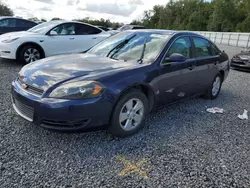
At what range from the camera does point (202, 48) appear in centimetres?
459

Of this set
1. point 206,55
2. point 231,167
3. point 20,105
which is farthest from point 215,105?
point 20,105

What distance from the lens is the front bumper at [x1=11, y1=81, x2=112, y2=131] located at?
260 cm

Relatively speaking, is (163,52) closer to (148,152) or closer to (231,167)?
(148,152)

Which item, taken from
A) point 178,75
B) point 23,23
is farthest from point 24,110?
point 23,23

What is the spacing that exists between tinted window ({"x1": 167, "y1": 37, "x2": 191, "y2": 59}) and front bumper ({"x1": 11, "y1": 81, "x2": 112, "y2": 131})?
1.54 metres

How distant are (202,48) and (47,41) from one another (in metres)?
4.65

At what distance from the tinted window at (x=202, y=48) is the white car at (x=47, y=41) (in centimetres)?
429

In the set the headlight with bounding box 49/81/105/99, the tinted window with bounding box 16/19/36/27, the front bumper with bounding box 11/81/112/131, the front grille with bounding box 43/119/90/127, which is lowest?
the front grille with bounding box 43/119/90/127

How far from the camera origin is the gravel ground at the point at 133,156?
2.32 meters

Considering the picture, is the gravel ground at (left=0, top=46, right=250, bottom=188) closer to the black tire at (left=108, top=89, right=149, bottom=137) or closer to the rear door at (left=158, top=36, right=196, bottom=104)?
the black tire at (left=108, top=89, right=149, bottom=137)

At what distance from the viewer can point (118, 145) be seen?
295 cm

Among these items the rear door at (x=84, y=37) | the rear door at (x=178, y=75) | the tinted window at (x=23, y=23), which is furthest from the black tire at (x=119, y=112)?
the tinted window at (x=23, y=23)

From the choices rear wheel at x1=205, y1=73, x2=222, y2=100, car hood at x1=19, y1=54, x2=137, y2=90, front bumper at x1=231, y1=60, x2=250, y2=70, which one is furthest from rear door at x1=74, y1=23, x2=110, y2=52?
A: front bumper at x1=231, y1=60, x2=250, y2=70

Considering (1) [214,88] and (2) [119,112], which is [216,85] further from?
(2) [119,112]
